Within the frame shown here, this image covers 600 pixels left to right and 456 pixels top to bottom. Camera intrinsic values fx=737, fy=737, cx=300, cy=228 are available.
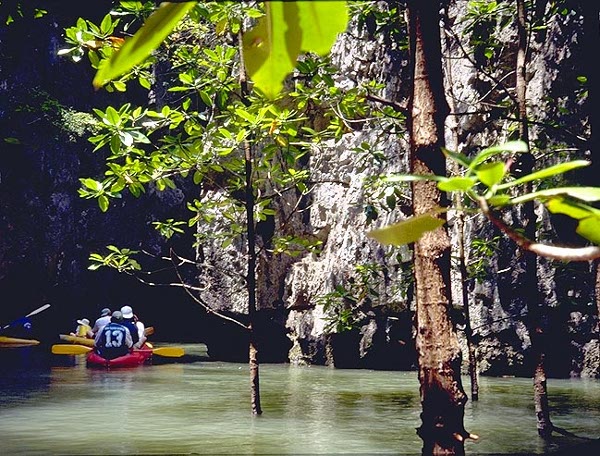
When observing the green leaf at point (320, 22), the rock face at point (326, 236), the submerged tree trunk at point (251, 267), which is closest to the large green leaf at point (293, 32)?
the green leaf at point (320, 22)

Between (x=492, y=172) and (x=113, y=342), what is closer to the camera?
(x=492, y=172)

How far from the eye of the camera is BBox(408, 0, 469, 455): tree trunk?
6.61 feet

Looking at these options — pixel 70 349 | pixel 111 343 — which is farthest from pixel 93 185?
pixel 70 349

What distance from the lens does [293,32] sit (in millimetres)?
487

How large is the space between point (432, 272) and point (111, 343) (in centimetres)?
1174

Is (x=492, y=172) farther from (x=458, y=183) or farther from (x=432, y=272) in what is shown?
(x=432, y=272)

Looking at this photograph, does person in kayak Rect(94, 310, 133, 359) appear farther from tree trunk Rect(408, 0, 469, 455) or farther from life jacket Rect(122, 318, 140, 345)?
tree trunk Rect(408, 0, 469, 455)

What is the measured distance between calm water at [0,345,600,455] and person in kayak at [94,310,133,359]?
3.16 ft

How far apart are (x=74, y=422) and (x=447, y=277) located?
5.89 meters

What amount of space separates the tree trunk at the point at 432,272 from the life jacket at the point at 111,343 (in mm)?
11584

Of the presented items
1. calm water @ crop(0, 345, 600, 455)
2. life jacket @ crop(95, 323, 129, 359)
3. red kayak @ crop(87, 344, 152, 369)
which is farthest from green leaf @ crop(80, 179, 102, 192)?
life jacket @ crop(95, 323, 129, 359)

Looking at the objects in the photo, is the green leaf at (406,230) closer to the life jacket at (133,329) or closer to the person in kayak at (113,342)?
the person in kayak at (113,342)

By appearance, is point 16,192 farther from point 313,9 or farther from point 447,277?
point 313,9

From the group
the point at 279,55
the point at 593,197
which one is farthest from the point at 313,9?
the point at 593,197
